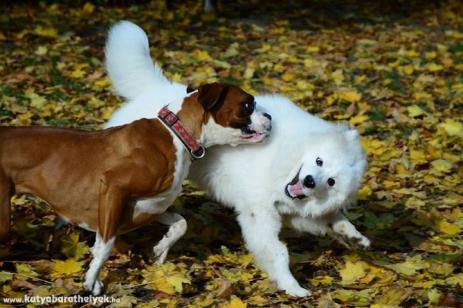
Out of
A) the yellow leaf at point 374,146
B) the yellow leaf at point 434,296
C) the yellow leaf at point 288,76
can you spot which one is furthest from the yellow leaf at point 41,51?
the yellow leaf at point 434,296

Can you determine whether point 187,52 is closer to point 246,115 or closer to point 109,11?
point 109,11

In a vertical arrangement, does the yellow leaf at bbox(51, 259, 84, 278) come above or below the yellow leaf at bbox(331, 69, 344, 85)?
below

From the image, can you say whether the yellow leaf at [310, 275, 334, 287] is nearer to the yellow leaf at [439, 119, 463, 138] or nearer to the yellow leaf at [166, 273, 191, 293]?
the yellow leaf at [166, 273, 191, 293]

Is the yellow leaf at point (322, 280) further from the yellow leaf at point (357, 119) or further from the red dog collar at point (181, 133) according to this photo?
the yellow leaf at point (357, 119)

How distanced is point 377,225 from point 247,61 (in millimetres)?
4687

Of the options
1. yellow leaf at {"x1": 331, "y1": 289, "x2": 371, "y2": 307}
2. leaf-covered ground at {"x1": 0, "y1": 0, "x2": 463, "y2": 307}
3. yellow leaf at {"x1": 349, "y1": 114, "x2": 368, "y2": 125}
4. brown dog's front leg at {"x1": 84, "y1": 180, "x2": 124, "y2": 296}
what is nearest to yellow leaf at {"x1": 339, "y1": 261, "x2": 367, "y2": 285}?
leaf-covered ground at {"x1": 0, "y1": 0, "x2": 463, "y2": 307}

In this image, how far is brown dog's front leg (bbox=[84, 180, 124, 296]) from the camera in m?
4.16

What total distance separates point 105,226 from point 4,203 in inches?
23.3

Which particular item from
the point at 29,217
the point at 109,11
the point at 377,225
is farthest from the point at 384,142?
the point at 109,11

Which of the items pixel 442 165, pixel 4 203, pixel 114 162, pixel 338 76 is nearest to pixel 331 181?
pixel 114 162

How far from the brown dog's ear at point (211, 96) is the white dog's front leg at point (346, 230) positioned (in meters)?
1.24

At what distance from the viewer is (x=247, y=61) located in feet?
32.3

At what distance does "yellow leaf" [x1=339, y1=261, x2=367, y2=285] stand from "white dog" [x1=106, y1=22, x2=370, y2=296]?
0.88 feet

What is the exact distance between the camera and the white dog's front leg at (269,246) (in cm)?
449
